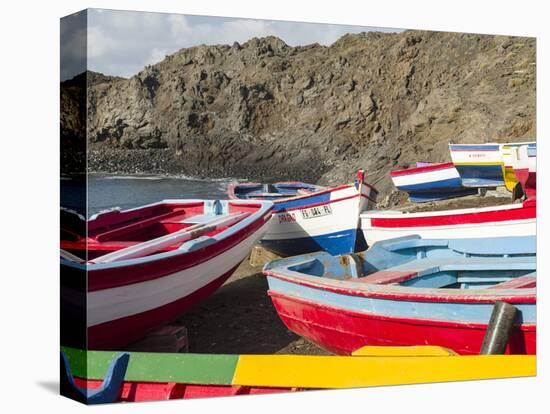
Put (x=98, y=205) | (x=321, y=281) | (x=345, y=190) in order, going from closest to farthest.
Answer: (x=98, y=205)
(x=321, y=281)
(x=345, y=190)

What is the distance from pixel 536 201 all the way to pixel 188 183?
129 inches

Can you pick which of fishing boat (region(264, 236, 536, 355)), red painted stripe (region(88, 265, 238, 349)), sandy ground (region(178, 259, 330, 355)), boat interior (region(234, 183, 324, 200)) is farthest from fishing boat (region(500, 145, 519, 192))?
red painted stripe (region(88, 265, 238, 349))

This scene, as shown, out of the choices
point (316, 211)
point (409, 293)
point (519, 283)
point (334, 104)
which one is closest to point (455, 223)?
point (519, 283)

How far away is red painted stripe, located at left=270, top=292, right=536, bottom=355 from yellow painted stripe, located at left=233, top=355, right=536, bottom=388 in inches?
5.7

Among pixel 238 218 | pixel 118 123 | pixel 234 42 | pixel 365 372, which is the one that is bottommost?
pixel 365 372

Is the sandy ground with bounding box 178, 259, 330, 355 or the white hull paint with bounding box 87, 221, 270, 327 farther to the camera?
the sandy ground with bounding box 178, 259, 330, 355

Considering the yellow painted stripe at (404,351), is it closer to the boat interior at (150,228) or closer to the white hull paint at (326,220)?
the boat interior at (150,228)

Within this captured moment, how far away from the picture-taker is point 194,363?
5410 millimetres

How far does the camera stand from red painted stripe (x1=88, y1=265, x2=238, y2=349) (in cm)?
524

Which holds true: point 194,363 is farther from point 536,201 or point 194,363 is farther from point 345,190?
point 536,201

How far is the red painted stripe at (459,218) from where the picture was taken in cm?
703

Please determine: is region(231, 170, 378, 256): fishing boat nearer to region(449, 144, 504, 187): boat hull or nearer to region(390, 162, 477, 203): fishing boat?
region(390, 162, 477, 203): fishing boat

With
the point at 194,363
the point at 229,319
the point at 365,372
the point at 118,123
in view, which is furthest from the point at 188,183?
→ the point at 365,372

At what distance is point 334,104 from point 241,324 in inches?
87.9
